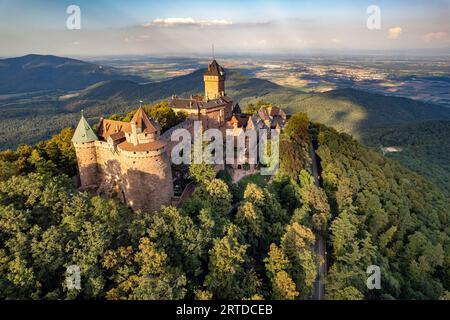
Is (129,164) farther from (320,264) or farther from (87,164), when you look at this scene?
(320,264)

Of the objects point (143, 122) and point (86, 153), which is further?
point (86, 153)

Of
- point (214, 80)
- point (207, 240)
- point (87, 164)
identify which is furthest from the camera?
point (214, 80)

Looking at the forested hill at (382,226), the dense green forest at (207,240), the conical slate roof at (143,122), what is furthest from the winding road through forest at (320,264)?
the conical slate roof at (143,122)

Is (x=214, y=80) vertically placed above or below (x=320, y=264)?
above

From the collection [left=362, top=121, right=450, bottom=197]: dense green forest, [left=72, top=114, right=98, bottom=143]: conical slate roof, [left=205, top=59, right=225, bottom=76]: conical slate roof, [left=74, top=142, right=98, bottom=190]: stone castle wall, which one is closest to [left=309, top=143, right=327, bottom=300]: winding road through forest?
[left=205, top=59, right=225, bottom=76]: conical slate roof

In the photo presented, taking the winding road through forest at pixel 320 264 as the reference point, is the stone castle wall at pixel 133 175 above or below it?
above

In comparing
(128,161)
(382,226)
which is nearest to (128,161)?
(128,161)

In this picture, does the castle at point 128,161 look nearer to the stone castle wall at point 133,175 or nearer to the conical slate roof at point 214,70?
the stone castle wall at point 133,175
